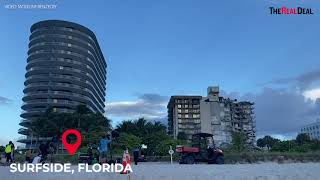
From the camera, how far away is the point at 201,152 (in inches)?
1032

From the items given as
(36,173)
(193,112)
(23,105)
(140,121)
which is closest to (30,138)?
(23,105)

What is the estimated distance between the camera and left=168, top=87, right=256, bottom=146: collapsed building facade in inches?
6063

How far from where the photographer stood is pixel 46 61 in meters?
130

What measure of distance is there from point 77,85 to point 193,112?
51238 mm

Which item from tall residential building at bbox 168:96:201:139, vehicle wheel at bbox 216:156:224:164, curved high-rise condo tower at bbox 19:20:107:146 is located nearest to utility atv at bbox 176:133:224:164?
vehicle wheel at bbox 216:156:224:164

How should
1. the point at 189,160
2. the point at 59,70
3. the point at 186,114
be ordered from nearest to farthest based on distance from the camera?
the point at 189,160
the point at 59,70
the point at 186,114

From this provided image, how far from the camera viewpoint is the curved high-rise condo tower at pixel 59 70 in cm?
12406

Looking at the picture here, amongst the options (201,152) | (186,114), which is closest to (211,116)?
(186,114)

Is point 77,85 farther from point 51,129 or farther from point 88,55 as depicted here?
point 51,129

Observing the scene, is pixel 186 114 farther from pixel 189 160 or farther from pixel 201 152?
pixel 189 160

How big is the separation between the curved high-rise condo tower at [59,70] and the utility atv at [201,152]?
10069 cm

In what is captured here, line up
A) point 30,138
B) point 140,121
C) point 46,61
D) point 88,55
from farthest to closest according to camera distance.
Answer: point 88,55 < point 46,61 < point 30,138 < point 140,121

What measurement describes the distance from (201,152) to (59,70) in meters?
111

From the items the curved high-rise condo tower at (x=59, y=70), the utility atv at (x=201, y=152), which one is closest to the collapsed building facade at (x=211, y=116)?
the curved high-rise condo tower at (x=59, y=70)
